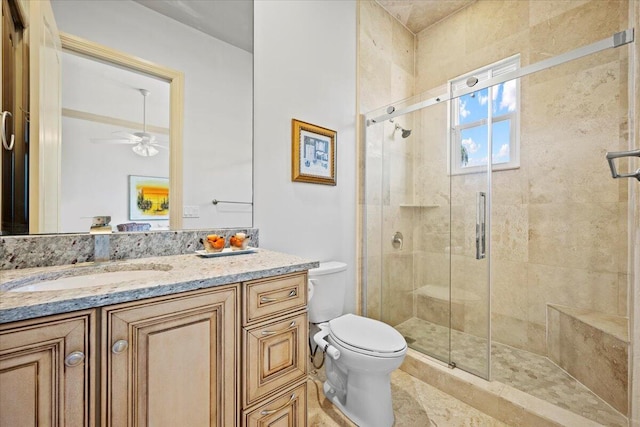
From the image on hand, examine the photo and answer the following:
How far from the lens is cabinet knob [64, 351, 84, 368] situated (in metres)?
0.65

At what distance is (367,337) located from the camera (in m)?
1.47

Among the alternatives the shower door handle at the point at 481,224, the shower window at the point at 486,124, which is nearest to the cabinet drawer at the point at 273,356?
the shower door handle at the point at 481,224

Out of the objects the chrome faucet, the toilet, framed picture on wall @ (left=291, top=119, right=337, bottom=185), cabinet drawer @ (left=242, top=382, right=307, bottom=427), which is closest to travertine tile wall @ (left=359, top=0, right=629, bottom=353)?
framed picture on wall @ (left=291, top=119, right=337, bottom=185)

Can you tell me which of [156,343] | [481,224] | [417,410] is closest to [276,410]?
[156,343]

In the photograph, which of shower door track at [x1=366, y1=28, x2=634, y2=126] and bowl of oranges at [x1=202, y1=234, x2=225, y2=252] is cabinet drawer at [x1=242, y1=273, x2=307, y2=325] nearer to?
bowl of oranges at [x1=202, y1=234, x2=225, y2=252]

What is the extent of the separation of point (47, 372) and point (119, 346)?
0.14 meters

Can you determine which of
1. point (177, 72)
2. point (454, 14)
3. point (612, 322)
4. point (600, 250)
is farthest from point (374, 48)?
point (612, 322)

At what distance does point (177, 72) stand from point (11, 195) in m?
0.86

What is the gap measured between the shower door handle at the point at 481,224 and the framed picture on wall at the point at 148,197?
6.25 ft

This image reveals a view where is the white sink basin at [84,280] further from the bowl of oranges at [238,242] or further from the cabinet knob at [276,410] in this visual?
the cabinet knob at [276,410]

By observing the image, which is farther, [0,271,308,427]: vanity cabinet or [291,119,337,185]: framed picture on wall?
[291,119,337,185]: framed picture on wall

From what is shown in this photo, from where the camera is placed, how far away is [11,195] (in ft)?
3.36

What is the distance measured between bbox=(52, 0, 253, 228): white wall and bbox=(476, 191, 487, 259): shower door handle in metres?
1.53

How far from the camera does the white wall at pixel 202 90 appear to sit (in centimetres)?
120
